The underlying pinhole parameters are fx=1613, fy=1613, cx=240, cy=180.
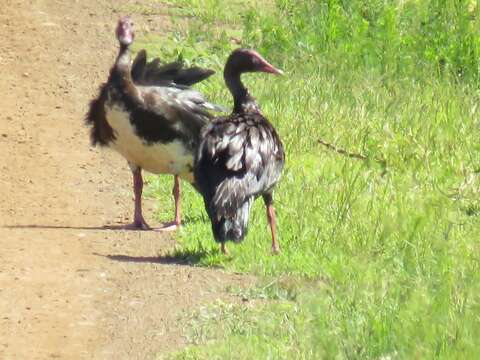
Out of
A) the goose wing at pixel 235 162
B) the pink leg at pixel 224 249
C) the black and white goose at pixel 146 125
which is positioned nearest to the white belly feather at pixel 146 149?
the black and white goose at pixel 146 125

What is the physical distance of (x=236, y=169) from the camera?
10.7 m

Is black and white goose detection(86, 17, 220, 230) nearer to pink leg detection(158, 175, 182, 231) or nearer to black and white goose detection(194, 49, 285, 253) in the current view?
pink leg detection(158, 175, 182, 231)

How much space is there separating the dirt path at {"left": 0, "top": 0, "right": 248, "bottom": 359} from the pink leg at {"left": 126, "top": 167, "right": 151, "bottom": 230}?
0.15m

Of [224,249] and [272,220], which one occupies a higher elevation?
[272,220]

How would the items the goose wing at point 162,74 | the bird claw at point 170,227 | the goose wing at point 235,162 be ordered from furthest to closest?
the goose wing at point 162,74
the bird claw at point 170,227
the goose wing at point 235,162

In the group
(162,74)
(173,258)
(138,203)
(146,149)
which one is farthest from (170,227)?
(162,74)

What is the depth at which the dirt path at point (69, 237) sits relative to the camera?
9.24 meters

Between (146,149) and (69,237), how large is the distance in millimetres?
993

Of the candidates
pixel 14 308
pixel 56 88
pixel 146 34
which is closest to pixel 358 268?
pixel 14 308

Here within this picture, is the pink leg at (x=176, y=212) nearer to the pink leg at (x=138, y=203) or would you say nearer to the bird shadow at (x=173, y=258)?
the pink leg at (x=138, y=203)

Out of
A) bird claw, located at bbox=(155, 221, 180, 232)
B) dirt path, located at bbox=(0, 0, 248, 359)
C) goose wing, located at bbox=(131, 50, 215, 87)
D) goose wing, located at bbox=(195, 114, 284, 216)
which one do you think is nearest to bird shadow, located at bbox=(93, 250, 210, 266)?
dirt path, located at bbox=(0, 0, 248, 359)

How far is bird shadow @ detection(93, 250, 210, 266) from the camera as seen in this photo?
1073 cm

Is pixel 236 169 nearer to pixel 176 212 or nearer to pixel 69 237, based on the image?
pixel 176 212

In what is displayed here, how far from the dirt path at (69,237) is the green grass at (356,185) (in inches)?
13.4
